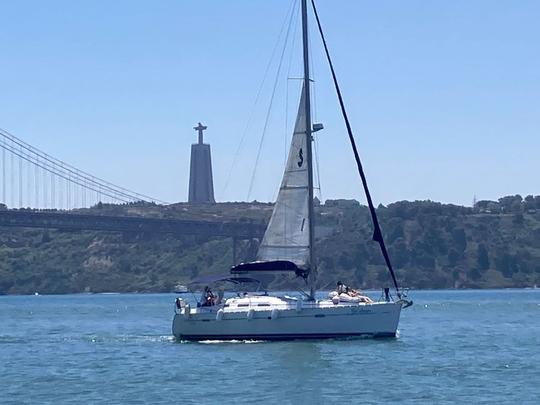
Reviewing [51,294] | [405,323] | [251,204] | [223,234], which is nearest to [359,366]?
[405,323]

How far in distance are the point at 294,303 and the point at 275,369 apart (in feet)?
17.7

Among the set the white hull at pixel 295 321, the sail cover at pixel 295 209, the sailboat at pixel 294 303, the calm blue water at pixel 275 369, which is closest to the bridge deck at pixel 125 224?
the calm blue water at pixel 275 369

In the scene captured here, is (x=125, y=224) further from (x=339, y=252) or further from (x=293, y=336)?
(x=293, y=336)

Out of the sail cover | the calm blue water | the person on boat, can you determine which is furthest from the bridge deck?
the sail cover

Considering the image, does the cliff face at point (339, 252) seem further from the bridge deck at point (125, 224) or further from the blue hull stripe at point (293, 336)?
the blue hull stripe at point (293, 336)

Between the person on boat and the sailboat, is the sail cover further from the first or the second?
the person on boat

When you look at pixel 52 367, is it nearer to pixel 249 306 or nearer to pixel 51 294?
pixel 249 306

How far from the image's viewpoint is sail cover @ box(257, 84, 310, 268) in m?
38.3

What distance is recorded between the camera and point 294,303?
1467 inches

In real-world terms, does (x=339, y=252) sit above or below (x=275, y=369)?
above

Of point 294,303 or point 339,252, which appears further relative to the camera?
point 339,252

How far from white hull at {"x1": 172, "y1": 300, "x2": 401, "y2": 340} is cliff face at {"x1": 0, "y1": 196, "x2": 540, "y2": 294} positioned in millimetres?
88591

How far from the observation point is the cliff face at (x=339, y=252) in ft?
428

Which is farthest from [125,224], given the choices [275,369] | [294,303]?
[275,369]
